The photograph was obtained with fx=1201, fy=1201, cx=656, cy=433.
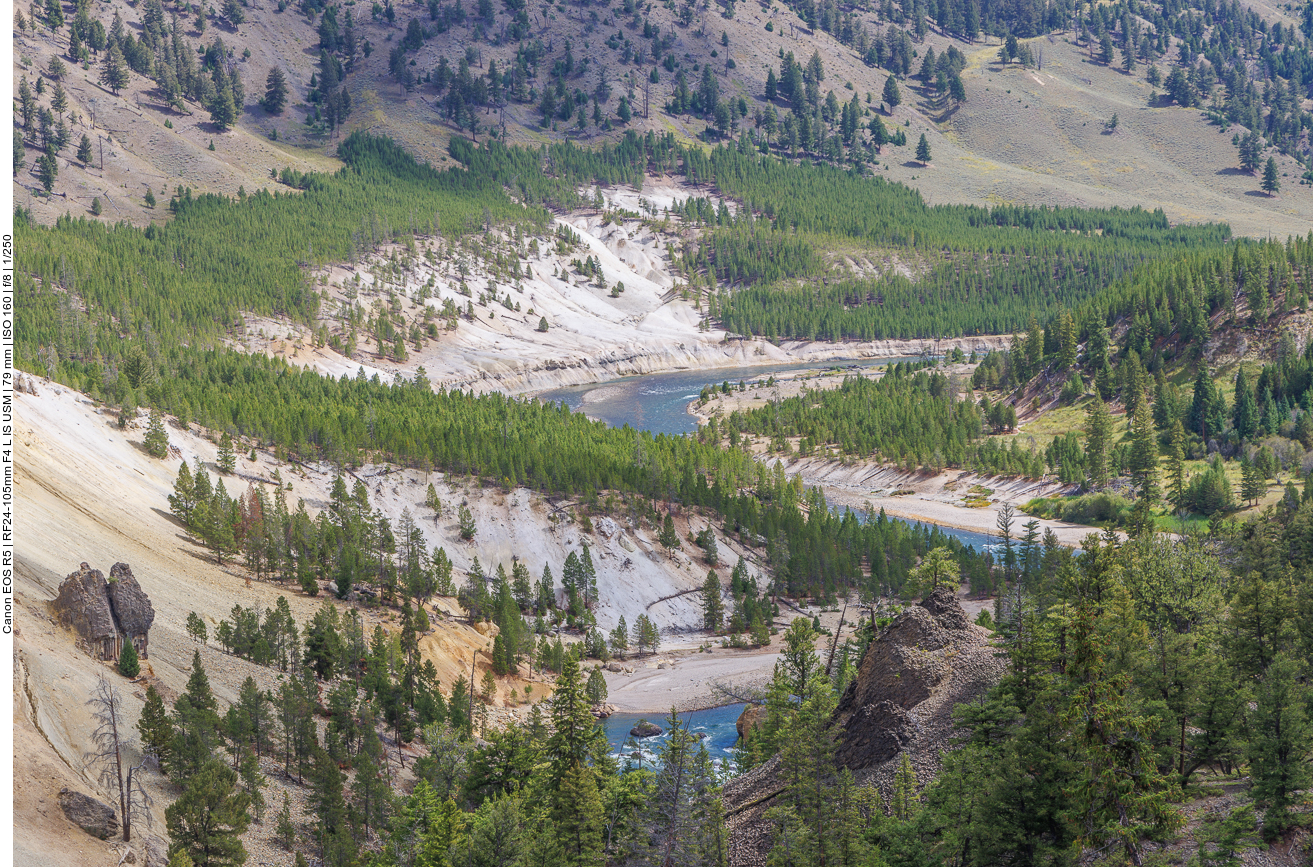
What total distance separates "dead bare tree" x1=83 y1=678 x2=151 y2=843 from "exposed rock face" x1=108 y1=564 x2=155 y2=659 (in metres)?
9.09

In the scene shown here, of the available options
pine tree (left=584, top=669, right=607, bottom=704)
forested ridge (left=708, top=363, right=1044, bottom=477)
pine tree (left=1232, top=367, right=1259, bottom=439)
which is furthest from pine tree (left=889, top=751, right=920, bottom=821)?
pine tree (left=1232, top=367, right=1259, bottom=439)

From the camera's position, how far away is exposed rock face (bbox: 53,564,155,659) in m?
78.2

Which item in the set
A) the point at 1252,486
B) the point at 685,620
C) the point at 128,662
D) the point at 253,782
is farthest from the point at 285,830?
the point at 1252,486

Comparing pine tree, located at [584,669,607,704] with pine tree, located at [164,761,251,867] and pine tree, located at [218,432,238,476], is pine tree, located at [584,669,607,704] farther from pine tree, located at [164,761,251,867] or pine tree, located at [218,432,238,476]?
pine tree, located at [218,432,238,476]

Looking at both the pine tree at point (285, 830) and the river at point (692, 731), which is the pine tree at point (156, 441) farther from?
the pine tree at point (285, 830)

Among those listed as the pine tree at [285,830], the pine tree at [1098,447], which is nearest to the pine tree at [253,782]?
the pine tree at [285,830]

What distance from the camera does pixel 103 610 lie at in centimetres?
7869

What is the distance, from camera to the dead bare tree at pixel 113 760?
63.5 meters

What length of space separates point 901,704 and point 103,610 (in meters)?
52.4

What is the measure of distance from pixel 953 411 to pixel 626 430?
211ft

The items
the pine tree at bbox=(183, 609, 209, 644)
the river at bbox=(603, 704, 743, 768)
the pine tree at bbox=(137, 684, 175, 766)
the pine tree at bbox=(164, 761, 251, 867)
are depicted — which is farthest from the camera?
the pine tree at bbox=(183, 609, 209, 644)

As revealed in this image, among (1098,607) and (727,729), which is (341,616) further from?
(1098,607)

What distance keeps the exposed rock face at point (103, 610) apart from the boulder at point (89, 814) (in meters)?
18.5

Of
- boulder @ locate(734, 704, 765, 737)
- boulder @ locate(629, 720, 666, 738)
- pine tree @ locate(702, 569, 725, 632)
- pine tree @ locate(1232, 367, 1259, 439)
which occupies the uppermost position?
pine tree @ locate(1232, 367, 1259, 439)
